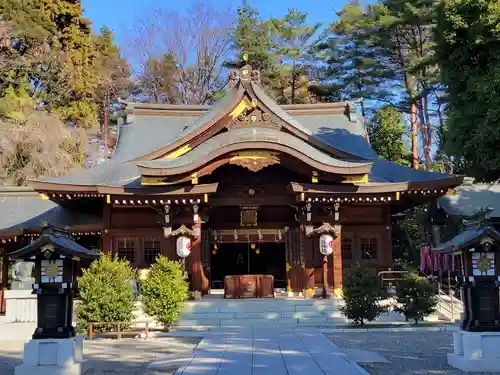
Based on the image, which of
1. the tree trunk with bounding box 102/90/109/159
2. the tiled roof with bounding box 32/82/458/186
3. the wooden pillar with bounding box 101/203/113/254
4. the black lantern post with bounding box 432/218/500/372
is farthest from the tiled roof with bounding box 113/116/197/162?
the black lantern post with bounding box 432/218/500/372

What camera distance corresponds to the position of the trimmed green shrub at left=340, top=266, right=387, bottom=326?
12.9m

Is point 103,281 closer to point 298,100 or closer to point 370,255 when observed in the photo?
point 370,255

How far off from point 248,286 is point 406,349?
764cm

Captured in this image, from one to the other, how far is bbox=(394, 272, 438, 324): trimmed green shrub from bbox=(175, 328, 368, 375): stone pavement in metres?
2.57

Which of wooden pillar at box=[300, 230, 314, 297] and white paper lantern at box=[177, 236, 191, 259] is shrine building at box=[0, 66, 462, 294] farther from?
white paper lantern at box=[177, 236, 191, 259]

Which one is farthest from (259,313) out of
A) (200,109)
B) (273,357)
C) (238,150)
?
(200,109)

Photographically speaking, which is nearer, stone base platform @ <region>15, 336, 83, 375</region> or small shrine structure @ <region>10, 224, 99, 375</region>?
stone base platform @ <region>15, 336, 83, 375</region>

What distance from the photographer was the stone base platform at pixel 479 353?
312 inches

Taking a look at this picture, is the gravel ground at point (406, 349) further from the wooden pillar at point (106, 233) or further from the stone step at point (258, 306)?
the wooden pillar at point (106, 233)

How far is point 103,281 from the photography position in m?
12.8

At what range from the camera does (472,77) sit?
12516 mm

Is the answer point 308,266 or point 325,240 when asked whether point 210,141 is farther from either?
point 308,266

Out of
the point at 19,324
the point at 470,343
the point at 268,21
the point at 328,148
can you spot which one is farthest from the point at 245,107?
the point at 268,21

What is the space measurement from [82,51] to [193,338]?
26.4 metres
